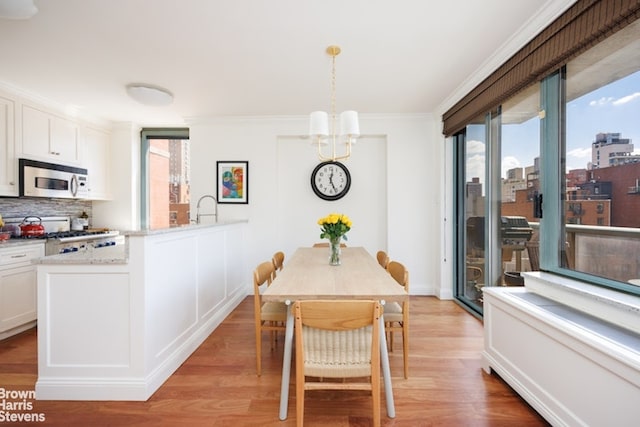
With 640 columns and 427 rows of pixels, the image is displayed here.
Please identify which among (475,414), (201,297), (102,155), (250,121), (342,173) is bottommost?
(475,414)

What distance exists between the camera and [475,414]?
1.69 m

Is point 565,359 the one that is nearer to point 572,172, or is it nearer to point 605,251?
point 605,251

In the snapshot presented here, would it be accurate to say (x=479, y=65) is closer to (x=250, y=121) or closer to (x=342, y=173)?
(x=342, y=173)

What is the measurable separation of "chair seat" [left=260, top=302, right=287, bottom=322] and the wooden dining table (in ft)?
0.97

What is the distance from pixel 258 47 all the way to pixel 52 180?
117 inches

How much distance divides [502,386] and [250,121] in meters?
3.88

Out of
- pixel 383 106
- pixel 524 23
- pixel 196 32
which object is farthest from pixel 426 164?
pixel 196 32

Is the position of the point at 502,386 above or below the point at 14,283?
below

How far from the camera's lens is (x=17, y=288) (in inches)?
108

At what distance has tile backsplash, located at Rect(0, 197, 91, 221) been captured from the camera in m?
3.25

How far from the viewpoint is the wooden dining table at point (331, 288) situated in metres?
1.59

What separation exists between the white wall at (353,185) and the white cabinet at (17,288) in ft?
5.76

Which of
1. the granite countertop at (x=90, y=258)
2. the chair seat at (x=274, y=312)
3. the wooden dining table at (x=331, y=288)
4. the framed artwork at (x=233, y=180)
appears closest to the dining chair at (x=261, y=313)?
the chair seat at (x=274, y=312)

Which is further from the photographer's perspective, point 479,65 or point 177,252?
point 479,65
